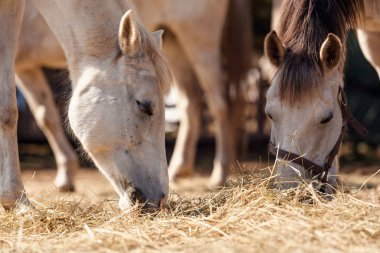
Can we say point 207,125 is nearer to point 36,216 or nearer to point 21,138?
point 21,138

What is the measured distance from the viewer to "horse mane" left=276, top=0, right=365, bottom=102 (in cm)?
344

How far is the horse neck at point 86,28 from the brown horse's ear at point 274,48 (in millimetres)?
727

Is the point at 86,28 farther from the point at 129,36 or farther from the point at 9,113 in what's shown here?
the point at 9,113

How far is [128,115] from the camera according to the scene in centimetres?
349

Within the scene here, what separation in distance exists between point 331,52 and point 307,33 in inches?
6.1

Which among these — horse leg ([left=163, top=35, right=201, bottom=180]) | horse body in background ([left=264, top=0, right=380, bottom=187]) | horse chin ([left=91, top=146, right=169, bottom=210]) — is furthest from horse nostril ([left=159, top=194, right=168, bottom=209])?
horse leg ([left=163, top=35, right=201, bottom=180])

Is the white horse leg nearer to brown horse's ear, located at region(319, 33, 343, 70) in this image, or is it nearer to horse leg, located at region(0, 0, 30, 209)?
horse leg, located at region(0, 0, 30, 209)

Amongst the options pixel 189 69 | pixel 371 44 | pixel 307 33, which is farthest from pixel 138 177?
pixel 189 69

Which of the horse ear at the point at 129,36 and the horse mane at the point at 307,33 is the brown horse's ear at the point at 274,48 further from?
the horse ear at the point at 129,36

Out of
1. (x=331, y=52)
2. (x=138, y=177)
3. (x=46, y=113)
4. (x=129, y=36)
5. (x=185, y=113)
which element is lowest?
(x=185, y=113)

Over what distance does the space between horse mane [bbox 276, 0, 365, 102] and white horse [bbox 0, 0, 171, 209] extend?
22.9 inches

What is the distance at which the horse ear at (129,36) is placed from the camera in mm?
3416

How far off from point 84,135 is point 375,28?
1809mm

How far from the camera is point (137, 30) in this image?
137 inches
